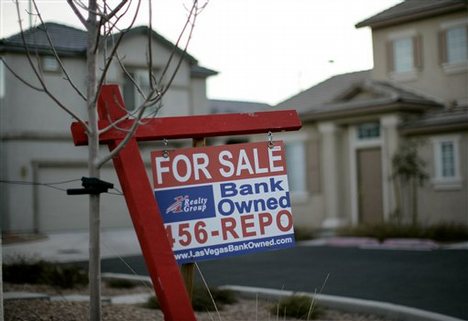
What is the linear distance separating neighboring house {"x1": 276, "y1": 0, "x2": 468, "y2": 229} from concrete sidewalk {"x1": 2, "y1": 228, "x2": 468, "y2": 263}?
1837 mm

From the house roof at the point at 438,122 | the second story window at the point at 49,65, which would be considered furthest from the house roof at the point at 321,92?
the second story window at the point at 49,65

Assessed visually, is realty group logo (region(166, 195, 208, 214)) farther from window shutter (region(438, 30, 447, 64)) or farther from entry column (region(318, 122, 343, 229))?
entry column (region(318, 122, 343, 229))

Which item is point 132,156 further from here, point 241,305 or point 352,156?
point 352,156

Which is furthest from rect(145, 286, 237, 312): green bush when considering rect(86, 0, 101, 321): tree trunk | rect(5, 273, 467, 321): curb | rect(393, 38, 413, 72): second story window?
rect(393, 38, 413, 72): second story window

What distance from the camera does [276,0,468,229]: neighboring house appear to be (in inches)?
798

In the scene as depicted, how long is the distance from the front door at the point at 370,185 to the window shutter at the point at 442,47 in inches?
124

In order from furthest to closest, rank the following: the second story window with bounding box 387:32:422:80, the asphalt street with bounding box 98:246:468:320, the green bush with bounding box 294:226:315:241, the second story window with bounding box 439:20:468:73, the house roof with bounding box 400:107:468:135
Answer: the second story window with bounding box 387:32:422:80, the green bush with bounding box 294:226:315:241, the second story window with bounding box 439:20:468:73, the house roof with bounding box 400:107:468:135, the asphalt street with bounding box 98:246:468:320

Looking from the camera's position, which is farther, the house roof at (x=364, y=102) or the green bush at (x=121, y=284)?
the house roof at (x=364, y=102)

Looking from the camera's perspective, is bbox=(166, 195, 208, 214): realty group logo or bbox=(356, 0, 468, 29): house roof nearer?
bbox=(166, 195, 208, 214): realty group logo

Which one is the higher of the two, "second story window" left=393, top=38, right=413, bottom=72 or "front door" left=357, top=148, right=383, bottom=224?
"second story window" left=393, top=38, right=413, bottom=72

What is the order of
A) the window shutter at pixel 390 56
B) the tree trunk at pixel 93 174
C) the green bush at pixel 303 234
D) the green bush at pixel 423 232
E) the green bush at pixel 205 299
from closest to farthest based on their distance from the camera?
the tree trunk at pixel 93 174 < the green bush at pixel 205 299 < the green bush at pixel 423 232 < the green bush at pixel 303 234 < the window shutter at pixel 390 56

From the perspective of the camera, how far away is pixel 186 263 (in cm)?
488

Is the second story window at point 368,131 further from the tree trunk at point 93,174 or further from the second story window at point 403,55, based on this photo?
the tree trunk at point 93,174

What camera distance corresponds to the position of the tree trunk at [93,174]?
4.50 meters
